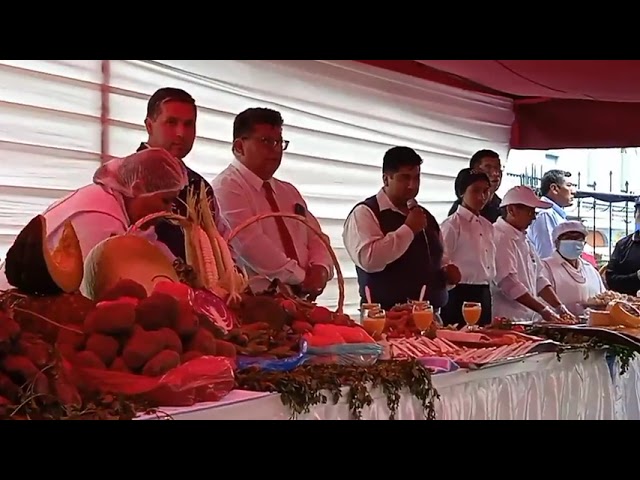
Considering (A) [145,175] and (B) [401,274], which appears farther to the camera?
(B) [401,274]

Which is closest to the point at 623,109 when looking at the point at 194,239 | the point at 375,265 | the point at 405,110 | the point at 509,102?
the point at 509,102

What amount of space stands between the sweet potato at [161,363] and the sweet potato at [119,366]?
0.03 m

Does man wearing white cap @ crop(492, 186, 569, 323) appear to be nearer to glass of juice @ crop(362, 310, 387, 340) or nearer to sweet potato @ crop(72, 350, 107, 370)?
glass of juice @ crop(362, 310, 387, 340)

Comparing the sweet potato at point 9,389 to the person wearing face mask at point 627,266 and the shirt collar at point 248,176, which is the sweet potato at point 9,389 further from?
the person wearing face mask at point 627,266

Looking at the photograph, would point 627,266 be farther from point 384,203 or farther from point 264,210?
point 264,210

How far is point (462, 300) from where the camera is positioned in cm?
391

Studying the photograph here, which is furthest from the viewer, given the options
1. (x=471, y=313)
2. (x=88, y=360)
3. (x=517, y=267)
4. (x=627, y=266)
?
(x=627, y=266)

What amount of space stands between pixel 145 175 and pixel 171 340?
71 cm

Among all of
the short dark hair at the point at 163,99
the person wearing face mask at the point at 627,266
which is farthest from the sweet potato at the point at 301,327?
the person wearing face mask at the point at 627,266

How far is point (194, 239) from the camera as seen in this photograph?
2021 mm

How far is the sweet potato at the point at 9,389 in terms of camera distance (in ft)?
4.44

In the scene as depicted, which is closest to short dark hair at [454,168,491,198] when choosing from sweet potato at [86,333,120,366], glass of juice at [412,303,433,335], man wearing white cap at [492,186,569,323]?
man wearing white cap at [492,186,569,323]

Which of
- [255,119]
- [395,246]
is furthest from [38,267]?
[395,246]

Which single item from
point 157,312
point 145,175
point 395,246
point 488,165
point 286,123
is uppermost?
point 286,123
